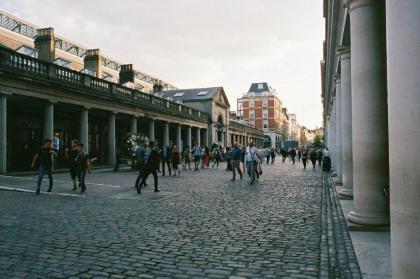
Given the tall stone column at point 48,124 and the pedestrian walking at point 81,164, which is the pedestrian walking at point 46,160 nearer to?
the pedestrian walking at point 81,164

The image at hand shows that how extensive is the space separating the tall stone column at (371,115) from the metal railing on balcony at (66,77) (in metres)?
17.3

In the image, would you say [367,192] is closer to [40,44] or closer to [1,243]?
[1,243]

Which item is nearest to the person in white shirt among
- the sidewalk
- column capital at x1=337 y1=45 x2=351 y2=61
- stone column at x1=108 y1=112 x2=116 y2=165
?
column capital at x1=337 y1=45 x2=351 y2=61

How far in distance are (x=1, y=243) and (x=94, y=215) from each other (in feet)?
7.97

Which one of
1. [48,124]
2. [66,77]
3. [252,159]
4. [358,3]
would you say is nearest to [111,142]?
[66,77]

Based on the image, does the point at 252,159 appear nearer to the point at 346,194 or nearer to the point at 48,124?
the point at 346,194

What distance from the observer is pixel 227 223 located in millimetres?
6879

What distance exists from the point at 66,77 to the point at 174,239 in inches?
763

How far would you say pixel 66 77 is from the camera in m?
22.3

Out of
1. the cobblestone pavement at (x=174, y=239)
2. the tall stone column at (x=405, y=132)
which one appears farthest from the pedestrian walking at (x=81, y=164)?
the tall stone column at (x=405, y=132)

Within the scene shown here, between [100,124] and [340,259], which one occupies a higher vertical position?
[100,124]

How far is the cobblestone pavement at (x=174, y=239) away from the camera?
425 cm

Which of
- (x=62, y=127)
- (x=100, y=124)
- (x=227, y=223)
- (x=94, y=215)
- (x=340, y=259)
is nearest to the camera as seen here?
(x=340, y=259)

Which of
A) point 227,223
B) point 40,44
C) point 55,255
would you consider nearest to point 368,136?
point 227,223
